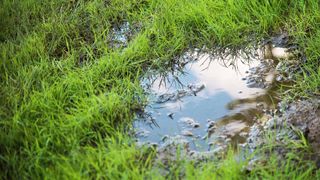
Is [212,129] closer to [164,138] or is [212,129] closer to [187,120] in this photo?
[187,120]

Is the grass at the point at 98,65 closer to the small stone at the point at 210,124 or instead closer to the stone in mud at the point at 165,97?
the stone in mud at the point at 165,97

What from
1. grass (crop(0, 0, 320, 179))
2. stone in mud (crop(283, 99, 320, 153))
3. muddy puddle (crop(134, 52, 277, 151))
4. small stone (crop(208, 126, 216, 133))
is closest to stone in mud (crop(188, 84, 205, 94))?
muddy puddle (crop(134, 52, 277, 151))

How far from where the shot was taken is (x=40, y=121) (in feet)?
9.59

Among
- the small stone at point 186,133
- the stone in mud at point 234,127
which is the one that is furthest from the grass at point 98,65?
the stone in mud at point 234,127

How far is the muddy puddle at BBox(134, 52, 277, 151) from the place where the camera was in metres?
2.91

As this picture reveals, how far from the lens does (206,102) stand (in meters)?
3.20

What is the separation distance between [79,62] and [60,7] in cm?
98

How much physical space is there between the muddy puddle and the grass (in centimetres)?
14

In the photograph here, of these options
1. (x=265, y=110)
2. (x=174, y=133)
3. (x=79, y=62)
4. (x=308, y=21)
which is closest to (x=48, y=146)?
(x=174, y=133)

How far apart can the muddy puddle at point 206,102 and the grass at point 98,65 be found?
0.14m

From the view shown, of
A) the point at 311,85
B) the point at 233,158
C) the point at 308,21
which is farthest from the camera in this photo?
the point at 308,21

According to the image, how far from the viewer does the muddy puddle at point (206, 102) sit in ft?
9.53

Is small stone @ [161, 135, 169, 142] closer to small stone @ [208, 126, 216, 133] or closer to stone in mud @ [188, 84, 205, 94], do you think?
small stone @ [208, 126, 216, 133]

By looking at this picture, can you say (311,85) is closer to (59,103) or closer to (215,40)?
(215,40)
